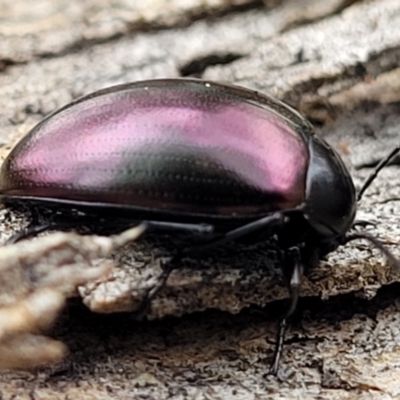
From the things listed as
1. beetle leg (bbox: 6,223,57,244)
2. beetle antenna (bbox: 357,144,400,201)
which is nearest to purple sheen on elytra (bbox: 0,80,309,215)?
beetle leg (bbox: 6,223,57,244)

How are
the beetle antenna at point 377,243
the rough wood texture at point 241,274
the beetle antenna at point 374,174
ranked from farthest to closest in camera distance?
the beetle antenna at point 374,174 < the beetle antenna at point 377,243 < the rough wood texture at point 241,274

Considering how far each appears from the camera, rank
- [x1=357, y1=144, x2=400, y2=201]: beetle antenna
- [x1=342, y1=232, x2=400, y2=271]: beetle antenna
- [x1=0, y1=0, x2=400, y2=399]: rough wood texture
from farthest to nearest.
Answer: [x1=357, y1=144, x2=400, y2=201]: beetle antenna → [x1=342, y1=232, x2=400, y2=271]: beetle antenna → [x1=0, y1=0, x2=400, y2=399]: rough wood texture

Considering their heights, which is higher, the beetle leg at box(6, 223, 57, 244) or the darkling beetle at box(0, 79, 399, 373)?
the darkling beetle at box(0, 79, 399, 373)

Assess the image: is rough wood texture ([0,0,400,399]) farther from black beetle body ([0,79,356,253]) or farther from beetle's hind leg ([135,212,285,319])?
black beetle body ([0,79,356,253])

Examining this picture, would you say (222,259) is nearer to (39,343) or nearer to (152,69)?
(39,343)

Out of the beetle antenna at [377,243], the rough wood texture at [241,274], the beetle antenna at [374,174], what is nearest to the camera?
the rough wood texture at [241,274]

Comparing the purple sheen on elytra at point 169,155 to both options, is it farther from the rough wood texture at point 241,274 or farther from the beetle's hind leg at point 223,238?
the rough wood texture at point 241,274

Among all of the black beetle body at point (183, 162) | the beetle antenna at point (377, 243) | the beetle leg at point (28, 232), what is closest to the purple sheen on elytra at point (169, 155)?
the black beetle body at point (183, 162)

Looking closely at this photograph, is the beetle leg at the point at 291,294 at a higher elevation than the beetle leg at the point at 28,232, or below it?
below
